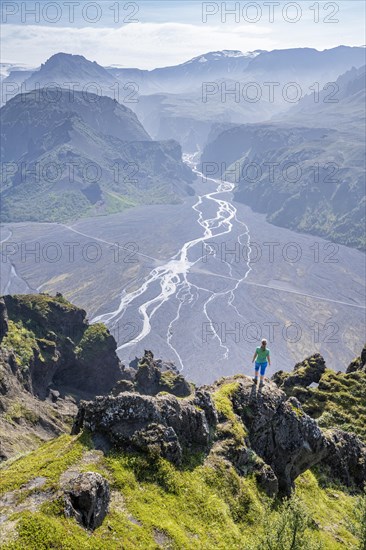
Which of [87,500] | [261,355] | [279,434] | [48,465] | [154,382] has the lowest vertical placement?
[154,382]

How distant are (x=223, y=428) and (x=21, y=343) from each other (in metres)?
65.4

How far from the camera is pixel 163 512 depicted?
90.0ft

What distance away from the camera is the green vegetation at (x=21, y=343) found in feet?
289

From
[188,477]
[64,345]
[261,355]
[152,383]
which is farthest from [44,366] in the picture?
[188,477]

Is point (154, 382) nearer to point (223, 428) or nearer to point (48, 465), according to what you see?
point (223, 428)

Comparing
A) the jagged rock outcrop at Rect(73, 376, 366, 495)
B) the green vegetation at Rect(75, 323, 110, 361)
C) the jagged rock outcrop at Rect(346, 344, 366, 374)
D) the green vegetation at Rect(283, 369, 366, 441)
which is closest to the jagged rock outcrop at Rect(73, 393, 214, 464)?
the jagged rock outcrop at Rect(73, 376, 366, 495)

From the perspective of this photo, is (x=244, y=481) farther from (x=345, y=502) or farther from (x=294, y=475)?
(x=345, y=502)

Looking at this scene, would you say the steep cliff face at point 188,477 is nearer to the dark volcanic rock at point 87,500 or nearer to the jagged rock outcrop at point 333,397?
the dark volcanic rock at point 87,500

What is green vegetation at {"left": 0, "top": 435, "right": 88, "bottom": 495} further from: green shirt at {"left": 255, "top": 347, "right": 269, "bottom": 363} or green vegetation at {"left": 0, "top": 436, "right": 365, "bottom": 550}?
green shirt at {"left": 255, "top": 347, "right": 269, "bottom": 363}

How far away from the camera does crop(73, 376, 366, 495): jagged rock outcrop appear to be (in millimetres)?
30969

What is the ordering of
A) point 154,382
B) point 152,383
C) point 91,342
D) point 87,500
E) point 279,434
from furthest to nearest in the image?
1. point 91,342
2. point 154,382
3. point 152,383
4. point 279,434
5. point 87,500

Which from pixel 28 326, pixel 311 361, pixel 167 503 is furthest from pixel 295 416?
pixel 28 326

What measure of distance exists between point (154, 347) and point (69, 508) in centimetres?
17486

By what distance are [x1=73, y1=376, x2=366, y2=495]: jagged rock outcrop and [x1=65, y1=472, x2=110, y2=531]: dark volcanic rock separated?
4841 mm
